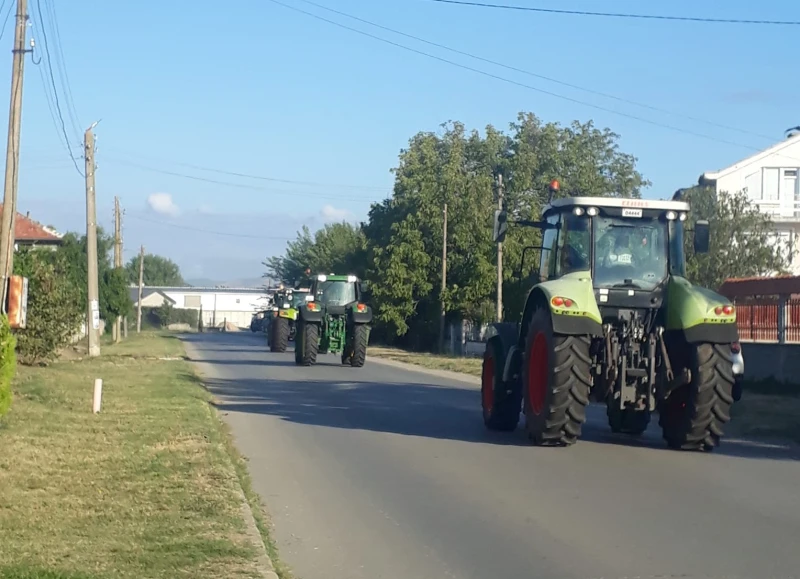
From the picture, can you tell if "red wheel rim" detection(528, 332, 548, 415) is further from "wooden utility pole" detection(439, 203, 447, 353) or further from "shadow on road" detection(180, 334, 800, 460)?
"wooden utility pole" detection(439, 203, 447, 353)

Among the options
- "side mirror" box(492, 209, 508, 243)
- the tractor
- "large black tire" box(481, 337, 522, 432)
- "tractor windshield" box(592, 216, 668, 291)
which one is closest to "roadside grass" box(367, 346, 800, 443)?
"large black tire" box(481, 337, 522, 432)

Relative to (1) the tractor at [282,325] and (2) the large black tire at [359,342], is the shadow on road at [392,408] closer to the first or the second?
(2) the large black tire at [359,342]

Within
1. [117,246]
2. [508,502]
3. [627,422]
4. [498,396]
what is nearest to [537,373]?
[498,396]

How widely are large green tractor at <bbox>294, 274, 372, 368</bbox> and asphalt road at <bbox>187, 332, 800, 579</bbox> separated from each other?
1372 centimetres

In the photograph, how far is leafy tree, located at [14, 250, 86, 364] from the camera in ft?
88.0

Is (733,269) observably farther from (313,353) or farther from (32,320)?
(32,320)

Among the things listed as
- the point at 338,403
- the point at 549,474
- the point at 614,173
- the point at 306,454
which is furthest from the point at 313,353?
the point at 614,173

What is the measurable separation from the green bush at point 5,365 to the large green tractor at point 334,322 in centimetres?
1609

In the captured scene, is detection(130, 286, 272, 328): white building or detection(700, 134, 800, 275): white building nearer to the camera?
detection(700, 134, 800, 275): white building

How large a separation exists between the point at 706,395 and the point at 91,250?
1011 inches

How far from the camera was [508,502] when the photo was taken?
9.60 m

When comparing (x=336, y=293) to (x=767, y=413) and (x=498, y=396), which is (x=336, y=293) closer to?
(x=767, y=413)

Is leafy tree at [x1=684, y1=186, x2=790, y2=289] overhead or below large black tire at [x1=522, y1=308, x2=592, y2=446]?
overhead

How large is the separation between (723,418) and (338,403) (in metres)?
8.46
